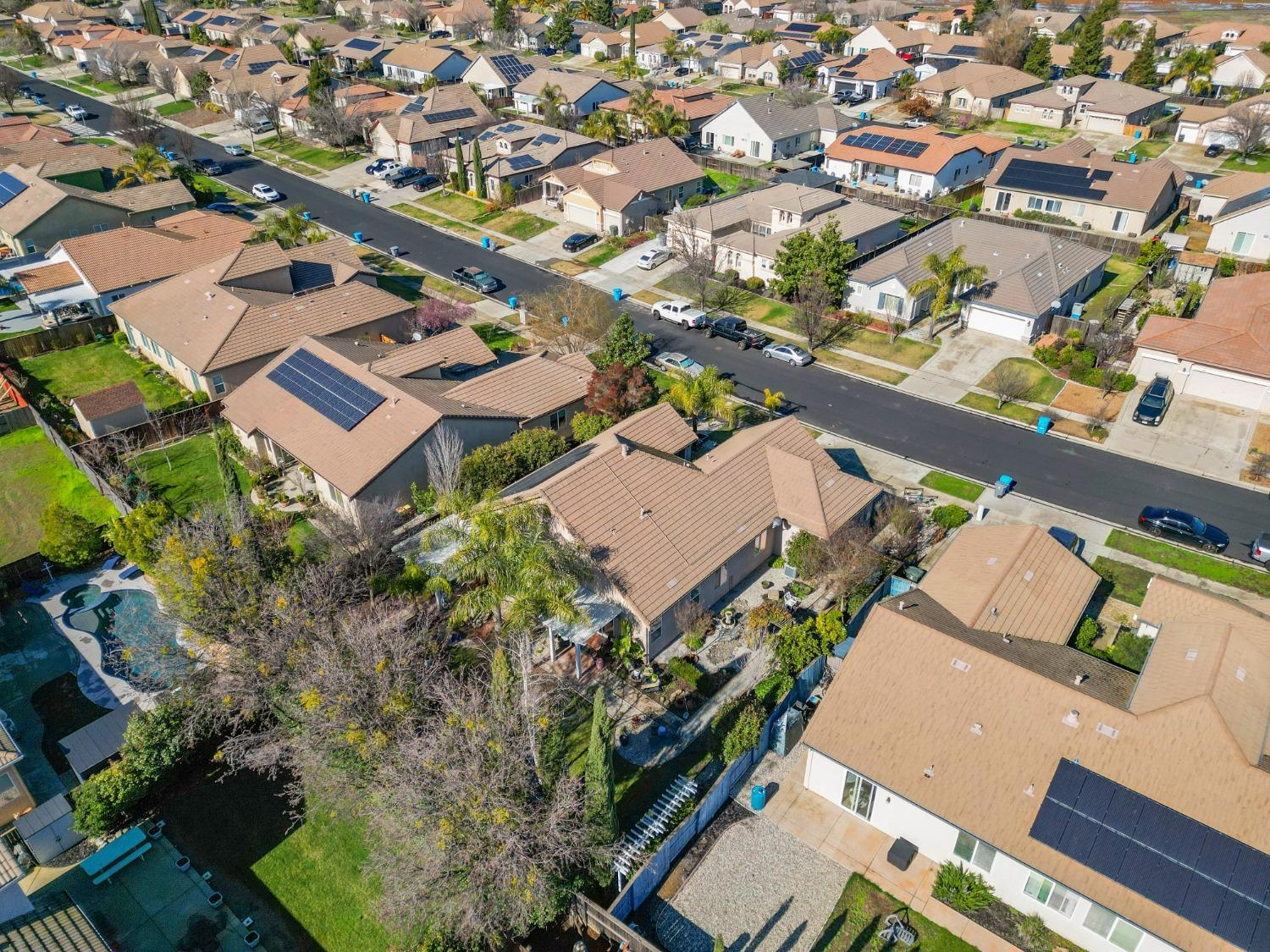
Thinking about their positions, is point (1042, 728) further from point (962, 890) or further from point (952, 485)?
point (952, 485)

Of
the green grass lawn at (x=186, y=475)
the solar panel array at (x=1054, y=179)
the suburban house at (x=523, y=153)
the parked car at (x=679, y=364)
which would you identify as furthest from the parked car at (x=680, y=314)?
the solar panel array at (x=1054, y=179)

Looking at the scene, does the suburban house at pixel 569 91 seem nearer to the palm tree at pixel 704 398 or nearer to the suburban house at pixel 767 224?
the suburban house at pixel 767 224

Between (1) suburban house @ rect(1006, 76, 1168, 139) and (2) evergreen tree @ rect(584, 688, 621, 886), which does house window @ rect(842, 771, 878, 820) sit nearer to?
(2) evergreen tree @ rect(584, 688, 621, 886)

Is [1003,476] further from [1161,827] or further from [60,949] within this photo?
[60,949]

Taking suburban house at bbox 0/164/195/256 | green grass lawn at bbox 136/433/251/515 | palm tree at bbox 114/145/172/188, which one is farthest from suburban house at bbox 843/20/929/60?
green grass lawn at bbox 136/433/251/515

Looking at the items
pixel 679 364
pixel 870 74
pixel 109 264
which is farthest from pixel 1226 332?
pixel 870 74

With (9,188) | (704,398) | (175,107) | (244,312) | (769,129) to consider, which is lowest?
(704,398)
